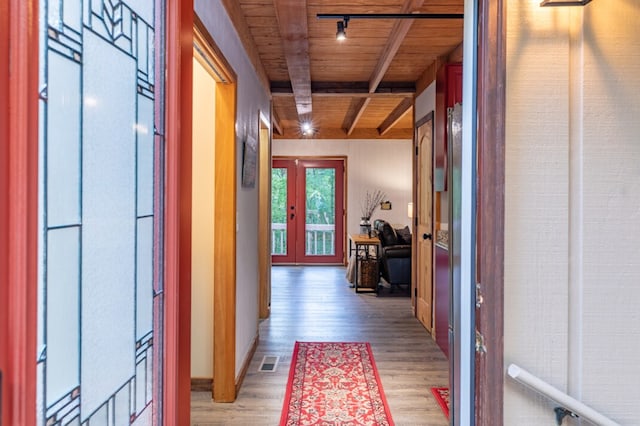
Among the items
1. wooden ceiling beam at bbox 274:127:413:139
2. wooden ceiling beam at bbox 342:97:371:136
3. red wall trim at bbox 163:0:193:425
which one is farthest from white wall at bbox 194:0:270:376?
wooden ceiling beam at bbox 274:127:413:139

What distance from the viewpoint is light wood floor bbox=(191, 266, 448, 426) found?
252cm

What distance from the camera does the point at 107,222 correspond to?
872 millimetres

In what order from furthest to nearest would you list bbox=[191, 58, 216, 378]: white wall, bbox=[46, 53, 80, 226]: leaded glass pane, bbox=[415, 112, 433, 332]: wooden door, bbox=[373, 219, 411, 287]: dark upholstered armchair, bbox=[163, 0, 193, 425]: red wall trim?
1. bbox=[373, 219, 411, 287]: dark upholstered armchair
2. bbox=[415, 112, 433, 332]: wooden door
3. bbox=[191, 58, 216, 378]: white wall
4. bbox=[163, 0, 193, 425]: red wall trim
5. bbox=[46, 53, 80, 226]: leaded glass pane

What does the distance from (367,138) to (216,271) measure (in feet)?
19.1

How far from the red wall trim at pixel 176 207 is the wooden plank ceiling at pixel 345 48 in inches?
53.6

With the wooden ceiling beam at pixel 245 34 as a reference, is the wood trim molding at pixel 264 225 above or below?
below

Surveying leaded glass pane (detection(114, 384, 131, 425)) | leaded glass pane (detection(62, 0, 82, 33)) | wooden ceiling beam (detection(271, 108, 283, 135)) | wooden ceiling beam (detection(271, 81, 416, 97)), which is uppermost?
wooden ceiling beam (detection(271, 108, 283, 135))

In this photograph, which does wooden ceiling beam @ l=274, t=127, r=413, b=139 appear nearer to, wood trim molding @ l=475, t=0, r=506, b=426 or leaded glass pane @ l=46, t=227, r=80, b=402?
wood trim molding @ l=475, t=0, r=506, b=426

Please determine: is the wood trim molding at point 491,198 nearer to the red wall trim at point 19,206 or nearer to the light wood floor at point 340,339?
the red wall trim at point 19,206

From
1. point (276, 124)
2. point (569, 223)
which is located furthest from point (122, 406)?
point (276, 124)

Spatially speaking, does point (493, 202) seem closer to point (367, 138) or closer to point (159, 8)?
point (159, 8)

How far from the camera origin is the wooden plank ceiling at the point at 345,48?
9.02ft

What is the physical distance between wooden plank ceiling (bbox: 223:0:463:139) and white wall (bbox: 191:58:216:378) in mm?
678

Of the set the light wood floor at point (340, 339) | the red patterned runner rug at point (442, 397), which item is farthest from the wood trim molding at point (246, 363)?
the red patterned runner rug at point (442, 397)
